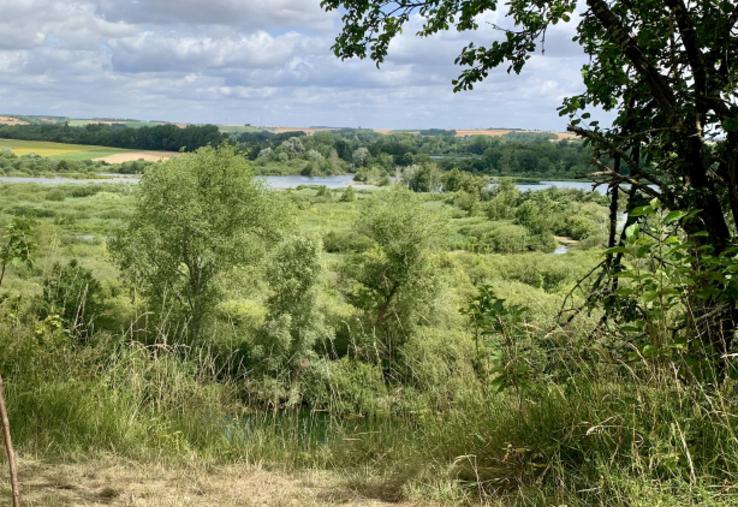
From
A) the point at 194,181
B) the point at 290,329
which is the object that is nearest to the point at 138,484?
the point at 290,329

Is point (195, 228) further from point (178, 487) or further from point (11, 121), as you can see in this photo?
point (11, 121)

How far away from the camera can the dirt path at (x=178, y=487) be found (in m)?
3.24

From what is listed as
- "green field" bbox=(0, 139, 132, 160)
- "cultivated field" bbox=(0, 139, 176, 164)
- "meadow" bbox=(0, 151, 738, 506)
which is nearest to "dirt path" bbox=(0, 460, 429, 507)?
"meadow" bbox=(0, 151, 738, 506)

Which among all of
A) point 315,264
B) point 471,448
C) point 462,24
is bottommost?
point 315,264

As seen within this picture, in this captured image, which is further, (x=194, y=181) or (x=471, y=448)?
(x=194, y=181)

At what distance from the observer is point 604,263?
3.76m

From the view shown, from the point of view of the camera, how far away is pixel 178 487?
3.45 meters

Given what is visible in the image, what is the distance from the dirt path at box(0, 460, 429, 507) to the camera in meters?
3.24

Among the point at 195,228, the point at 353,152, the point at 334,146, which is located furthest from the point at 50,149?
the point at 195,228

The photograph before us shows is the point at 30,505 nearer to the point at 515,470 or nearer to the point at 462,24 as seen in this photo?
the point at 515,470

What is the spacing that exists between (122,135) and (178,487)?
7739cm

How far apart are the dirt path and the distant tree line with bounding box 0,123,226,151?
30627 mm

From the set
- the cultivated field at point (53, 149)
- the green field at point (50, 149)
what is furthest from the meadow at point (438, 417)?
the green field at point (50, 149)

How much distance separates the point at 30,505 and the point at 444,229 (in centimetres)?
3033
